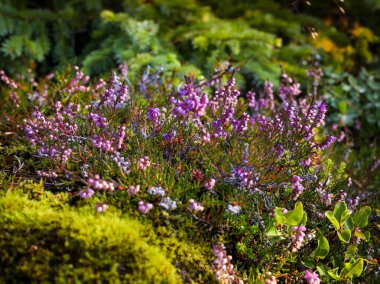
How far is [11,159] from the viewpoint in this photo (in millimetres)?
2828

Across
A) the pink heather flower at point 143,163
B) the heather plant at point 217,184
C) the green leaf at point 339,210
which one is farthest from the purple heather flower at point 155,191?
the green leaf at point 339,210

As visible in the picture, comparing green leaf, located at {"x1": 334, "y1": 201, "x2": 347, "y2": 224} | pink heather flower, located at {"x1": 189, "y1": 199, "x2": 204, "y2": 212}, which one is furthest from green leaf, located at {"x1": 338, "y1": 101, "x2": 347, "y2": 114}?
pink heather flower, located at {"x1": 189, "y1": 199, "x2": 204, "y2": 212}

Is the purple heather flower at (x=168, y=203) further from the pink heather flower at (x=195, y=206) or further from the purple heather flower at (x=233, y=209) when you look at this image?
the purple heather flower at (x=233, y=209)

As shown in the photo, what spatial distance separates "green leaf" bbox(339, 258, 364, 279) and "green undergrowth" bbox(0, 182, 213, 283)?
743 mm

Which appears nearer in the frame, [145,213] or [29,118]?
[145,213]

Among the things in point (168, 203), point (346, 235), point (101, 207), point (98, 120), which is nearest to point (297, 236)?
point (346, 235)

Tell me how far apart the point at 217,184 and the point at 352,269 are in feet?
2.88

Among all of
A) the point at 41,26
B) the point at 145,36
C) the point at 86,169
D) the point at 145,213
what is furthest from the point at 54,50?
the point at 145,213

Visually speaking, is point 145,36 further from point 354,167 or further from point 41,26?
point 354,167

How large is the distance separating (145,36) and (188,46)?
606mm

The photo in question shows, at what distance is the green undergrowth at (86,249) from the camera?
2037mm

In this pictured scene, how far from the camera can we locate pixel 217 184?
8.57 feet

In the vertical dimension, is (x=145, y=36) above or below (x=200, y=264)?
above

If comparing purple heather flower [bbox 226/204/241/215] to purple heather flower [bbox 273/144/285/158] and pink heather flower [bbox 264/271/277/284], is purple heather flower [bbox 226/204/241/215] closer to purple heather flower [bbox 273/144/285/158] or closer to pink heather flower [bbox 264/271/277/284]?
pink heather flower [bbox 264/271/277/284]
